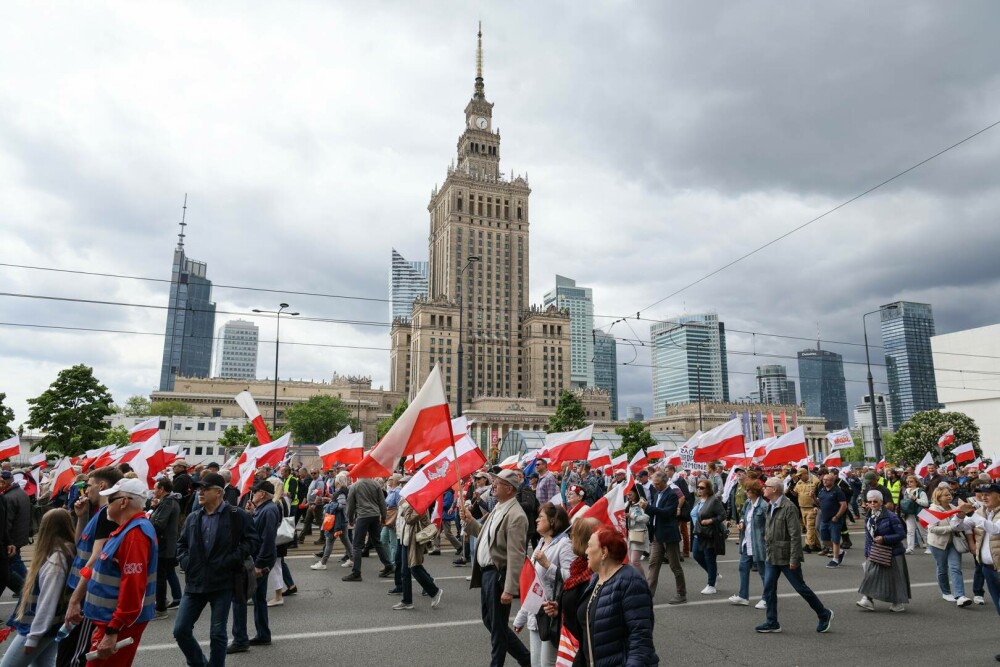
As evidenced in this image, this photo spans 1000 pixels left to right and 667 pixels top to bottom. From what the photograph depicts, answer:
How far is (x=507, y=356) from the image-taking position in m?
129

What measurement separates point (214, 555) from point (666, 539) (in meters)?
6.85

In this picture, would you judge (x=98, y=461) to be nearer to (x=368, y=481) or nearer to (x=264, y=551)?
(x=368, y=481)

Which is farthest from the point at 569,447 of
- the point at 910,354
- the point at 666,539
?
the point at 910,354

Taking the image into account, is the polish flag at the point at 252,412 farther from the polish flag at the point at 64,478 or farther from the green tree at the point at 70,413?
the green tree at the point at 70,413

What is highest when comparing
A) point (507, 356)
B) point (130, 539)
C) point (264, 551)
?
point (507, 356)

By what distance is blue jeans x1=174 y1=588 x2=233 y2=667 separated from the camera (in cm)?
573

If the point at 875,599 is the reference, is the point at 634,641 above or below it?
above

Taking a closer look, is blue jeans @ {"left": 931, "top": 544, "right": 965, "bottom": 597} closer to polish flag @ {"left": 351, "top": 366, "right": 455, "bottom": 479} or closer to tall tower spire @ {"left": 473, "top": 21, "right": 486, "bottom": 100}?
polish flag @ {"left": 351, "top": 366, "right": 455, "bottom": 479}

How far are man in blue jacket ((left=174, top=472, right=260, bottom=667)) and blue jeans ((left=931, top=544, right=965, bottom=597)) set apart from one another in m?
10.3

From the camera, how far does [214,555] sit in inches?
250

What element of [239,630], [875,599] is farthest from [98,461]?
[875,599]

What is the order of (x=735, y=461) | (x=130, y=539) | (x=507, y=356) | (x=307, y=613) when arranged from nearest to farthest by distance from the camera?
(x=130, y=539)
(x=307, y=613)
(x=735, y=461)
(x=507, y=356)

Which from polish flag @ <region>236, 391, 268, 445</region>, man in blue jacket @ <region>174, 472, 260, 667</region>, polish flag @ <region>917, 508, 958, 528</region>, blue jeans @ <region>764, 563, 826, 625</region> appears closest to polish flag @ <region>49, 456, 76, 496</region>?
polish flag @ <region>236, 391, 268, 445</region>

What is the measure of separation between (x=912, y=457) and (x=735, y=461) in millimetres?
42860
